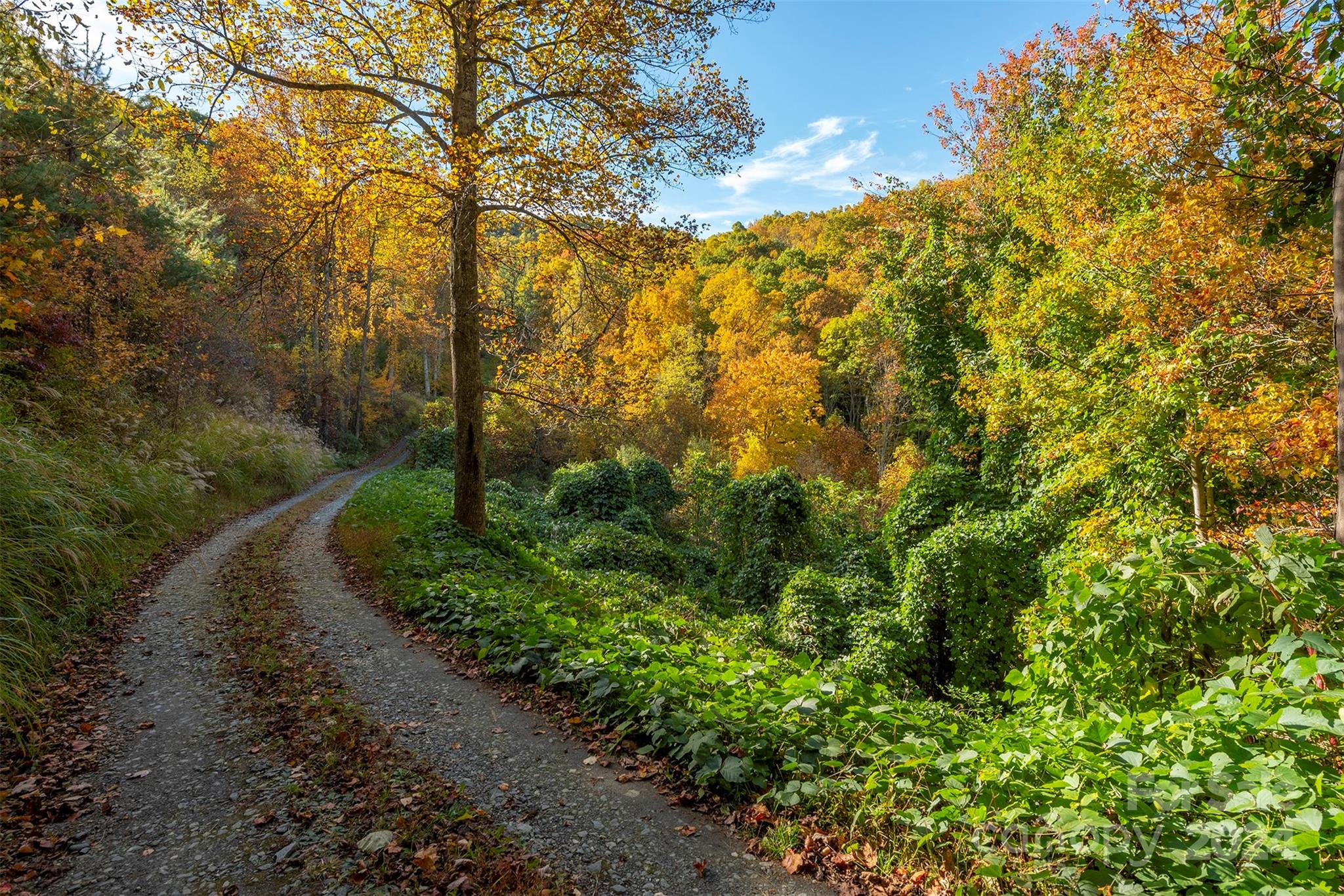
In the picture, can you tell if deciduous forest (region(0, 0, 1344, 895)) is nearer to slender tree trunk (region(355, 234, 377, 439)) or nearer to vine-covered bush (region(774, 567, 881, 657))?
vine-covered bush (region(774, 567, 881, 657))

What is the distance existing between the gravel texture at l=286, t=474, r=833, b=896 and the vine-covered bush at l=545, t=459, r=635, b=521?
12592 millimetres

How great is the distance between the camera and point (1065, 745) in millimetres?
2996

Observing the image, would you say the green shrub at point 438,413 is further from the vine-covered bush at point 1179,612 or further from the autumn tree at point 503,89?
the vine-covered bush at point 1179,612

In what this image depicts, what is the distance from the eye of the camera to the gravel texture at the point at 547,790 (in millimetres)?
3100

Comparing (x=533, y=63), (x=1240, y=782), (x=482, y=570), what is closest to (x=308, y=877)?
(x=1240, y=782)

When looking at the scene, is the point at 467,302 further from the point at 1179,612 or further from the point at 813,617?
the point at 1179,612

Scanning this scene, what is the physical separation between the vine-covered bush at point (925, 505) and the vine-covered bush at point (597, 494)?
8091 mm

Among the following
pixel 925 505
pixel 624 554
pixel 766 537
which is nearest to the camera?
pixel 624 554

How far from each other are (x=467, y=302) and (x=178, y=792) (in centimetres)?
685

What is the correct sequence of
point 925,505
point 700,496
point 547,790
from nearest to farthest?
point 547,790 < point 925,505 < point 700,496

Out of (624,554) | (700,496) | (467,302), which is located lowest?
(624,554)

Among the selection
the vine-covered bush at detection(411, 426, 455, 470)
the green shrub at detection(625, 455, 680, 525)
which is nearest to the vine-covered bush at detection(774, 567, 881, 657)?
the green shrub at detection(625, 455, 680, 525)

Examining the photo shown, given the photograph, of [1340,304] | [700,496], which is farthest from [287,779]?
[700,496]

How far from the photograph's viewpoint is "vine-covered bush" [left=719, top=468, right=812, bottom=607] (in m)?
15.1
